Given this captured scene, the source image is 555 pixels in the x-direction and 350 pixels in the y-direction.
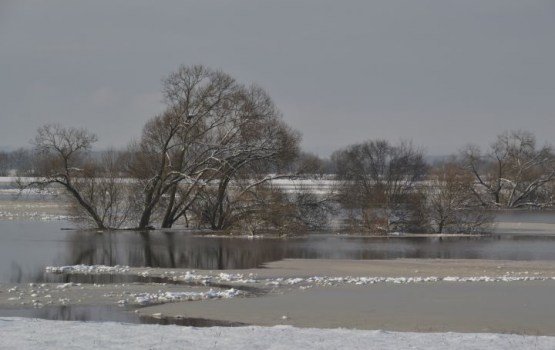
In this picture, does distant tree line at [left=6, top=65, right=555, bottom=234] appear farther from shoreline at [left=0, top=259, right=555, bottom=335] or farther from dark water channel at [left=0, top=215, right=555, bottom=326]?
shoreline at [left=0, top=259, right=555, bottom=335]

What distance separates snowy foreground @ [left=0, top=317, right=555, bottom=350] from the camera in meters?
11.3

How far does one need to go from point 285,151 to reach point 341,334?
109ft

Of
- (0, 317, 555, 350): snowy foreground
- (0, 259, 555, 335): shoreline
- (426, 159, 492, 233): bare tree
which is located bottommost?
(0, 259, 555, 335): shoreline

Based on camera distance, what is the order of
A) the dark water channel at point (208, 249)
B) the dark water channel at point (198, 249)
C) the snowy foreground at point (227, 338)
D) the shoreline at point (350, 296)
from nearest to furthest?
the snowy foreground at point (227, 338) < the shoreline at point (350, 296) < the dark water channel at point (198, 249) < the dark water channel at point (208, 249)

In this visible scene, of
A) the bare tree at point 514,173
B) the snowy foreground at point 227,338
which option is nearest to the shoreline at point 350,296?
the snowy foreground at point 227,338

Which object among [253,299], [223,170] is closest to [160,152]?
[223,170]

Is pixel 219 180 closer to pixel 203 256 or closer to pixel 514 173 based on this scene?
pixel 203 256

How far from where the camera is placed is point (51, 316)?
15867mm

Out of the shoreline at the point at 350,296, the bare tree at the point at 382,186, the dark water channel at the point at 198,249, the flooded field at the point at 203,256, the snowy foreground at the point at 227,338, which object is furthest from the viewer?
the bare tree at the point at 382,186

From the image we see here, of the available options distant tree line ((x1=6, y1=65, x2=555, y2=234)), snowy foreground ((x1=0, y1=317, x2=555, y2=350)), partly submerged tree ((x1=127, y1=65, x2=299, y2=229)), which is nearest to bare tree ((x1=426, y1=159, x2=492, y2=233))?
distant tree line ((x1=6, y1=65, x2=555, y2=234))

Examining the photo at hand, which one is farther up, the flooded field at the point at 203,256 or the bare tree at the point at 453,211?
the bare tree at the point at 453,211

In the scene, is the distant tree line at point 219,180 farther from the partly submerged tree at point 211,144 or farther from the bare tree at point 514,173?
the bare tree at point 514,173

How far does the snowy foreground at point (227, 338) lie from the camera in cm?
1132

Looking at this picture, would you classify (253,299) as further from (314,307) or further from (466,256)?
(466,256)
